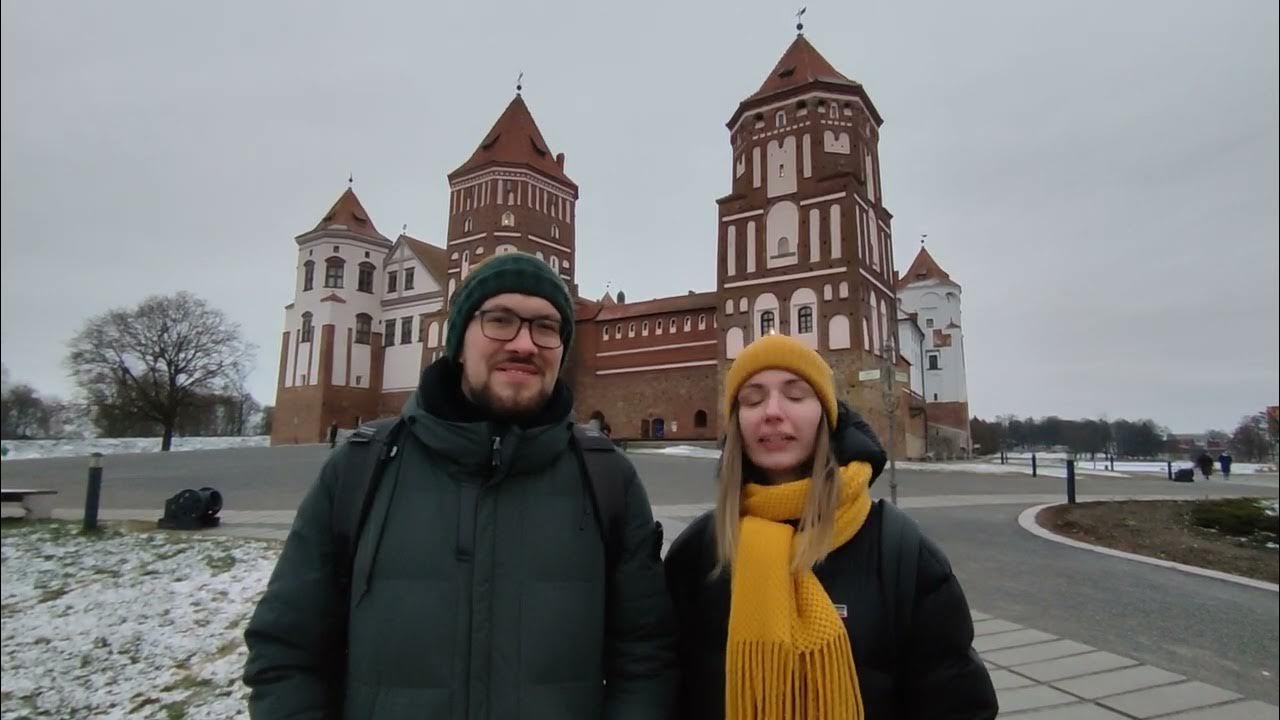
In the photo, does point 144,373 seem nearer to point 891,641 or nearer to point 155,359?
point 155,359

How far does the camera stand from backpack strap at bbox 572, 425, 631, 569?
186 cm

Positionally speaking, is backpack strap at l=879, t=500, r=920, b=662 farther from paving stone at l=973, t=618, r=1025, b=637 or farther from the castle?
the castle

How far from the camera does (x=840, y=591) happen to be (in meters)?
1.83

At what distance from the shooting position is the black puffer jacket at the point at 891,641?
176 cm

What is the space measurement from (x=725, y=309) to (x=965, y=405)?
2596 cm

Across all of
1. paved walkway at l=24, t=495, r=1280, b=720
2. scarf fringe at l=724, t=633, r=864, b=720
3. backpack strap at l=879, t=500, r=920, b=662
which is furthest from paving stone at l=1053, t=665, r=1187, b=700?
scarf fringe at l=724, t=633, r=864, b=720

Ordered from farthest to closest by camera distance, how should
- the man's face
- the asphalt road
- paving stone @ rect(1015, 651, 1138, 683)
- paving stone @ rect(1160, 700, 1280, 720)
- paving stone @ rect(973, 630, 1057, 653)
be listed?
the asphalt road < paving stone @ rect(973, 630, 1057, 653) < paving stone @ rect(1015, 651, 1138, 683) < paving stone @ rect(1160, 700, 1280, 720) < the man's face

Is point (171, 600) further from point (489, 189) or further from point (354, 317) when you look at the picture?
point (354, 317)

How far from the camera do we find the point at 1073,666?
4035 millimetres

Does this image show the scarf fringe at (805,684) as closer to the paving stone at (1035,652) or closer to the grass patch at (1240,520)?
the paving stone at (1035,652)

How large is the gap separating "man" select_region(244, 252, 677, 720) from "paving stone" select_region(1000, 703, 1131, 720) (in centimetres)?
244

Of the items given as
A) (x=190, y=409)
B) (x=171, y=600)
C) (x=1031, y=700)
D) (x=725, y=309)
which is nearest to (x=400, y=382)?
(x=190, y=409)

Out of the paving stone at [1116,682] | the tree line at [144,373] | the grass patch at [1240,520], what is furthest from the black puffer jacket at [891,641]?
the tree line at [144,373]

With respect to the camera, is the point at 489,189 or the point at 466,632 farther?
the point at 489,189
